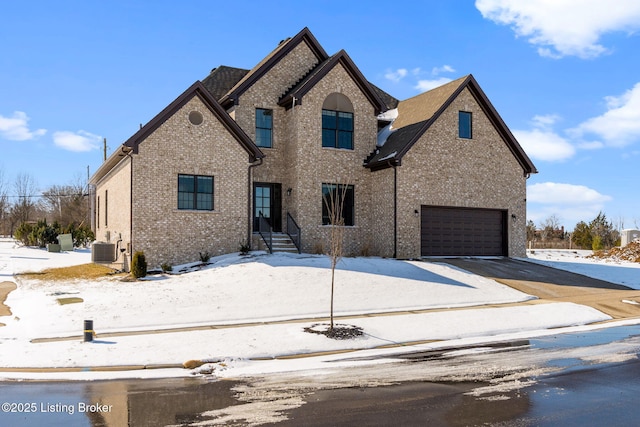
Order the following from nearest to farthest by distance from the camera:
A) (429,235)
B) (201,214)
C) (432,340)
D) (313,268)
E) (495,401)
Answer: (495,401)
(432,340)
(313,268)
(201,214)
(429,235)

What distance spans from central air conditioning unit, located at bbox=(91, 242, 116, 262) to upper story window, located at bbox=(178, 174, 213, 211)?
4.06 metres

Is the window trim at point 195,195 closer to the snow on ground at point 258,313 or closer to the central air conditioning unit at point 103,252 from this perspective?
the snow on ground at point 258,313

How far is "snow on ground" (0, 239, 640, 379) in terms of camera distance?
36.3ft

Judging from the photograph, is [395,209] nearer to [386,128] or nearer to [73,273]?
[386,128]

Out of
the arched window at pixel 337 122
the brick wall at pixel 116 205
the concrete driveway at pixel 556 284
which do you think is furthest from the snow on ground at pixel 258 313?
the arched window at pixel 337 122

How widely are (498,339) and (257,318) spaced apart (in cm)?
615

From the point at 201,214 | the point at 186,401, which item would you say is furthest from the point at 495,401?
the point at 201,214

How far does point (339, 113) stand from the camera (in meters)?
27.0

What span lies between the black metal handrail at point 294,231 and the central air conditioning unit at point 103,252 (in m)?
7.81

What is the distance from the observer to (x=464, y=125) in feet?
90.5

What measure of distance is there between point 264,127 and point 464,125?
9.83 m

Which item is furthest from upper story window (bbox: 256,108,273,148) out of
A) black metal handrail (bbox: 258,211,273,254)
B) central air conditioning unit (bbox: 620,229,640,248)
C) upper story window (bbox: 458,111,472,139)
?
central air conditioning unit (bbox: 620,229,640,248)

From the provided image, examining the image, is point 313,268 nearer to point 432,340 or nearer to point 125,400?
point 432,340

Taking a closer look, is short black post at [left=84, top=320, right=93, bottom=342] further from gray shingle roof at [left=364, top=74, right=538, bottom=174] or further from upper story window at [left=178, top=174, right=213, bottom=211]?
gray shingle roof at [left=364, top=74, right=538, bottom=174]
